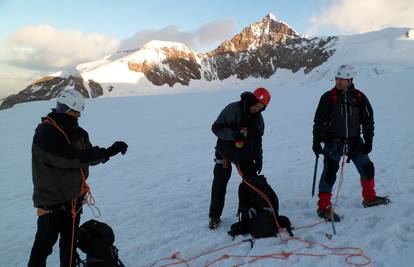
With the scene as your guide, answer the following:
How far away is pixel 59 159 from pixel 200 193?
438 cm

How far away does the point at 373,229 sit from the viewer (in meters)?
4.92

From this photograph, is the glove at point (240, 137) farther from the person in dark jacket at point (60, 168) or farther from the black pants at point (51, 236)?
the black pants at point (51, 236)

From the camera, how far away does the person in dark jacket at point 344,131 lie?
17.7 ft

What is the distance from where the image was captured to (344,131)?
215 inches

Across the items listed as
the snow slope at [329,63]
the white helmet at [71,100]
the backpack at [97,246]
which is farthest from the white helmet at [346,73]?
the snow slope at [329,63]

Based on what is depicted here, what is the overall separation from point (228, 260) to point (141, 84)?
159811 millimetres

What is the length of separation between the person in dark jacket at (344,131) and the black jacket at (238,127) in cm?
99

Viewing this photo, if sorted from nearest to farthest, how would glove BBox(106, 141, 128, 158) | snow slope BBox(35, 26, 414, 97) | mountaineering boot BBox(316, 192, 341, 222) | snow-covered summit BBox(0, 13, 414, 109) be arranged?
1. glove BBox(106, 141, 128, 158)
2. mountaineering boot BBox(316, 192, 341, 222)
3. snow slope BBox(35, 26, 414, 97)
4. snow-covered summit BBox(0, 13, 414, 109)

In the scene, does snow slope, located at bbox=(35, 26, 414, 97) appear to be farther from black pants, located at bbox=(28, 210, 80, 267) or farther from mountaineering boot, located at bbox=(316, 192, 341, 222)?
black pants, located at bbox=(28, 210, 80, 267)

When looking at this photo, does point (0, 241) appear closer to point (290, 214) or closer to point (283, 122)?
point (290, 214)

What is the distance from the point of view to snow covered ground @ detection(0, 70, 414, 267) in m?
4.79

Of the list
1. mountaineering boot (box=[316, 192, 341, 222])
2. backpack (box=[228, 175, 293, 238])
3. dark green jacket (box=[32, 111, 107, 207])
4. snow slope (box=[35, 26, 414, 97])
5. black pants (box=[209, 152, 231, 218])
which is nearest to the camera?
dark green jacket (box=[32, 111, 107, 207])

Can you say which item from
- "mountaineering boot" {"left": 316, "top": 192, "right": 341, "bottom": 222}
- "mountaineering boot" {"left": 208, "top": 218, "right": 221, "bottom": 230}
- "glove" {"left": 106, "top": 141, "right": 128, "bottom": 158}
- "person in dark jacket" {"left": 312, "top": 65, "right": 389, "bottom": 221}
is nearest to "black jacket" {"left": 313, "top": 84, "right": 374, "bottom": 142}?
"person in dark jacket" {"left": 312, "top": 65, "right": 389, "bottom": 221}

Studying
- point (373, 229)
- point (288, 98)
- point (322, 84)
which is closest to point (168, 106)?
point (288, 98)
